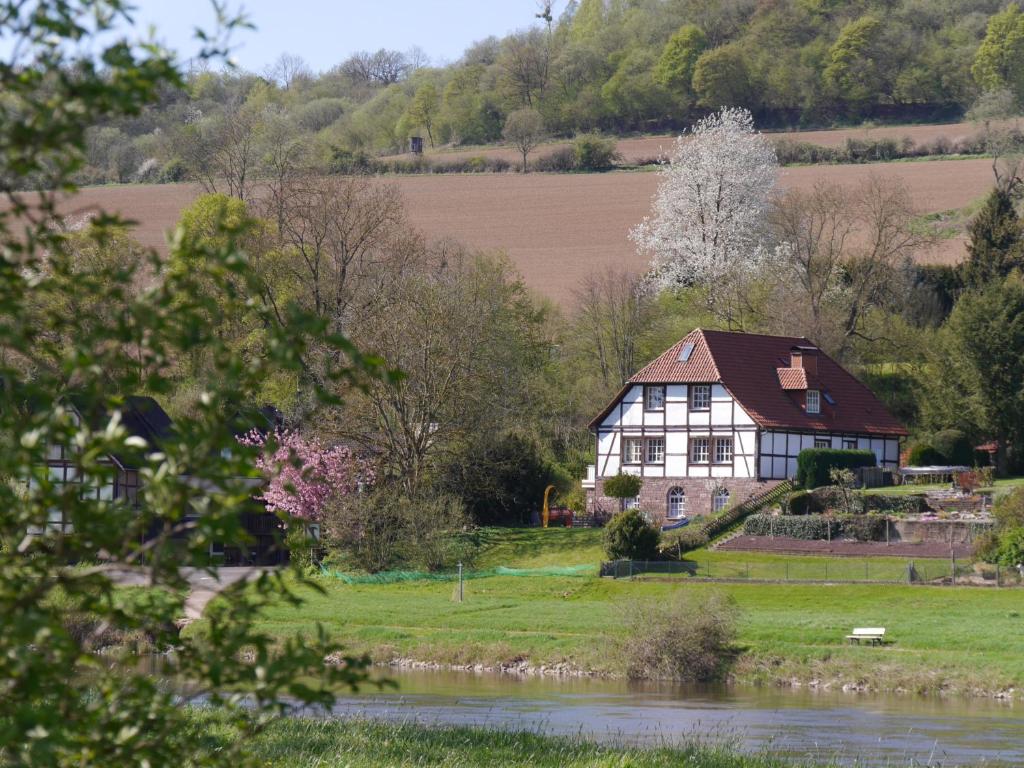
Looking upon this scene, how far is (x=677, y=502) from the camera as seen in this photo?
56312 mm

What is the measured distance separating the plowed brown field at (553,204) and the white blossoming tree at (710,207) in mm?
8527

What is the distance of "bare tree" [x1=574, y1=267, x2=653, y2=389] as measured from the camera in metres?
71.2

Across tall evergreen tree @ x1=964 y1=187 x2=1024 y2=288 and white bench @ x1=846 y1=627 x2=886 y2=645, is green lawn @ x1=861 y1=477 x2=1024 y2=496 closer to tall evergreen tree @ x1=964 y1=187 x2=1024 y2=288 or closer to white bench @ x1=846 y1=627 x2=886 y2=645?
white bench @ x1=846 y1=627 x2=886 y2=645

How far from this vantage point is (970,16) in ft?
453

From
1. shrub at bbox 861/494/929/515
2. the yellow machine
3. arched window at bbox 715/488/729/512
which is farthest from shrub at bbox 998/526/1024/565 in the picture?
the yellow machine

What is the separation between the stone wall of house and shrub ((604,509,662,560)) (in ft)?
28.2

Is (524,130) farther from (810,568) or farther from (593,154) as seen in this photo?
(810,568)

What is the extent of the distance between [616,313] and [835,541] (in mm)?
27772

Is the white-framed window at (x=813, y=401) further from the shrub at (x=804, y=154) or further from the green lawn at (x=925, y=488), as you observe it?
Answer: the shrub at (x=804, y=154)

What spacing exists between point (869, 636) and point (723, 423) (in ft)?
76.1

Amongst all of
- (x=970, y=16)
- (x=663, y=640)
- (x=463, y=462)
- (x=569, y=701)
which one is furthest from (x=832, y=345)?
(x=970, y=16)

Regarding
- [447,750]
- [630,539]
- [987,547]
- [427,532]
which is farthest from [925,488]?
[447,750]

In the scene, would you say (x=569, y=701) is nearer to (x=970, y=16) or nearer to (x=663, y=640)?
(x=663, y=640)

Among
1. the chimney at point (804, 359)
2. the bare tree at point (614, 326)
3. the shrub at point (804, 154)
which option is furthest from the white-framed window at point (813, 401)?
the shrub at point (804, 154)
